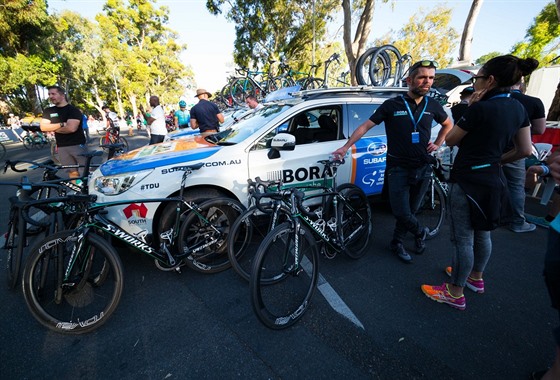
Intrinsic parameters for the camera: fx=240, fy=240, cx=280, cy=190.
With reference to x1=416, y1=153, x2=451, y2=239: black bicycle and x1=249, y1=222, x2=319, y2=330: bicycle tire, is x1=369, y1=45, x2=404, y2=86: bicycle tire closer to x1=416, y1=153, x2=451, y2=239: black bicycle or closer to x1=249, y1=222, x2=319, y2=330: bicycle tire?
x1=416, y1=153, x2=451, y2=239: black bicycle

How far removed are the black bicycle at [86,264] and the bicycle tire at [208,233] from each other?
0.5 inches

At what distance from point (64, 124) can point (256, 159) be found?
3586 mm

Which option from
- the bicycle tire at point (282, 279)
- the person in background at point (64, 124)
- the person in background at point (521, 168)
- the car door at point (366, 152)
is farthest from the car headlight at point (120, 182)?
the person in background at point (521, 168)

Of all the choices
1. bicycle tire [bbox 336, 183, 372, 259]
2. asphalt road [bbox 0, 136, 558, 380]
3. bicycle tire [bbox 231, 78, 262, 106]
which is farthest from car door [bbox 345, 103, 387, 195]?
bicycle tire [bbox 231, 78, 262, 106]

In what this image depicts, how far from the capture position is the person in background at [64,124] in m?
3.96

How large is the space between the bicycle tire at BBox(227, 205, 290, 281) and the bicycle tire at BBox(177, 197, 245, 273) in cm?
18

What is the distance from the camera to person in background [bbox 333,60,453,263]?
243 cm

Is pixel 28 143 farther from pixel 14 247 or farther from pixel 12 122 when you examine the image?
pixel 14 247

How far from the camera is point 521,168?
130 inches

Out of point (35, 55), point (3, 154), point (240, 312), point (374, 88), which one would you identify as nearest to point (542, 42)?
point (374, 88)

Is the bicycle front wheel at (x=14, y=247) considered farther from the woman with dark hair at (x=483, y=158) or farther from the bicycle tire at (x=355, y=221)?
the woman with dark hair at (x=483, y=158)

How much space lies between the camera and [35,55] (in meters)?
17.2

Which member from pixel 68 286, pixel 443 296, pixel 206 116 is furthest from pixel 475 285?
pixel 206 116

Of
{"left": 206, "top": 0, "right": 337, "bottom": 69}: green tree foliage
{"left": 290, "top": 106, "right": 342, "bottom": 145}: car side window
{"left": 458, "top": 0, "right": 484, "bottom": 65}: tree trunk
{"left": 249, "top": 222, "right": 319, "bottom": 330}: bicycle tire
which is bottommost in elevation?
{"left": 249, "top": 222, "right": 319, "bottom": 330}: bicycle tire
